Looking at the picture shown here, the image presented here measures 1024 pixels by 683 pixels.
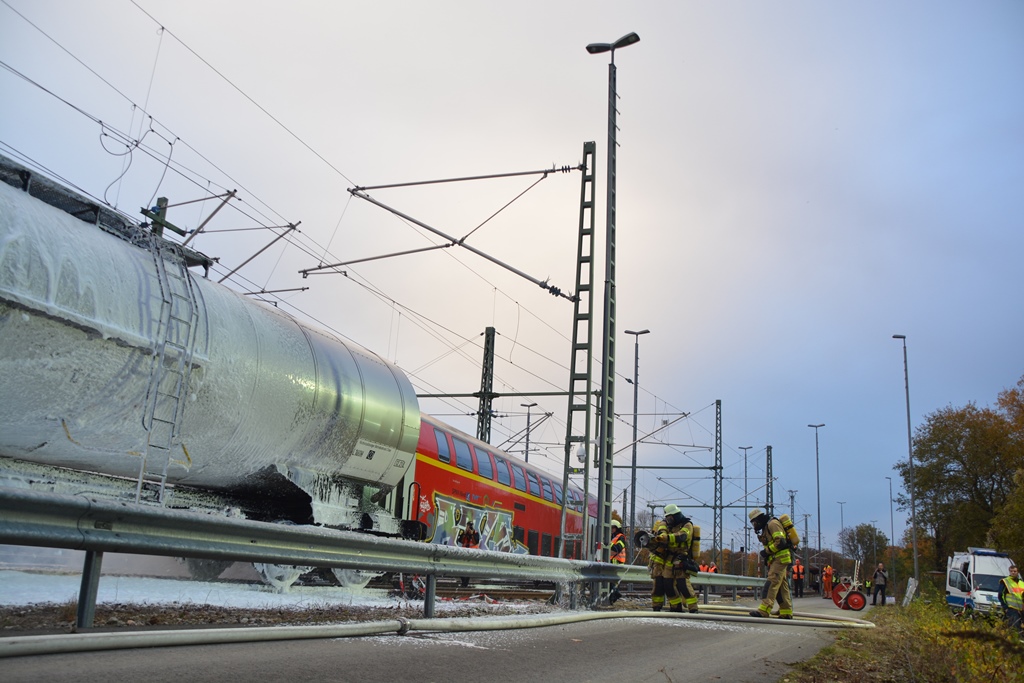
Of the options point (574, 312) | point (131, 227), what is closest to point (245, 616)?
point (131, 227)

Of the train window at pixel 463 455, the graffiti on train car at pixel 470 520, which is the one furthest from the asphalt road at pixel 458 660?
the train window at pixel 463 455

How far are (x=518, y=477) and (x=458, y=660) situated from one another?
16593 millimetres

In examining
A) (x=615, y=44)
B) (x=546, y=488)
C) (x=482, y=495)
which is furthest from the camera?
(x=546, y=488)

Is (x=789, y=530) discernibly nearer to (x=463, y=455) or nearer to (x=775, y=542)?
(x=775, y=542)

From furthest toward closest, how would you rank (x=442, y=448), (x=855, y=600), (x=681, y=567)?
(x=855, y=600) < (x=442, y=448) < (x=681, y=567)

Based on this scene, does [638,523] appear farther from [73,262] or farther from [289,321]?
[73,262]

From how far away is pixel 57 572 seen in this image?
8.36 meters

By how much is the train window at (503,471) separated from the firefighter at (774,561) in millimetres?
8529

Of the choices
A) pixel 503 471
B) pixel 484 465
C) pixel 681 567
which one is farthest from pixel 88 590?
pixel 503 471

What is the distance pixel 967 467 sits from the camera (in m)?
40.8

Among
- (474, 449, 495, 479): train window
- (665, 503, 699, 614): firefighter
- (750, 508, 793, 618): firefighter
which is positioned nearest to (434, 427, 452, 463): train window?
(474, 449, 495, 479): train window

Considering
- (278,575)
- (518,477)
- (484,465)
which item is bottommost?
(278,575)

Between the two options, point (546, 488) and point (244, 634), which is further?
point (546, 488)

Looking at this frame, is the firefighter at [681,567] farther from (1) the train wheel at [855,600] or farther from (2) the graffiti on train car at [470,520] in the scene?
(1) the train wheel at [855,600]
